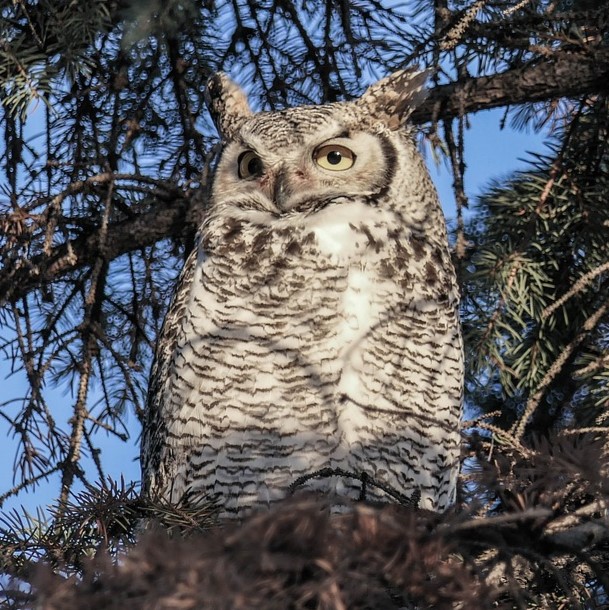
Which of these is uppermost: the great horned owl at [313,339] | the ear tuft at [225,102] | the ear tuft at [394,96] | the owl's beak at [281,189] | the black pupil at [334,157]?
the ear tuft at [225,102]

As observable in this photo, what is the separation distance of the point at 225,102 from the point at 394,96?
52cm

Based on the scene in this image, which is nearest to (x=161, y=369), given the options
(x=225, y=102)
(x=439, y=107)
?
(x=225, y=102)

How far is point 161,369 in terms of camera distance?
2.22 m

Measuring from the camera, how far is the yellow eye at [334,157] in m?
2.26

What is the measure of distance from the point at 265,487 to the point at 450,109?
4.15 ft

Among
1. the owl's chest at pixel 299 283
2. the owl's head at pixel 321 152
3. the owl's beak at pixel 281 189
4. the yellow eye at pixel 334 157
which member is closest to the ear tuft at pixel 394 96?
the owl's head at pixel 321 152

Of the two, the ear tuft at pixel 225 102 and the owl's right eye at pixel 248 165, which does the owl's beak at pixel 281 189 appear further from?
the ear tuft at pixel 225 102

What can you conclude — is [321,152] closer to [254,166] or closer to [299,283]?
[254,166]

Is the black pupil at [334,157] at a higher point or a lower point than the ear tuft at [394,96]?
lower

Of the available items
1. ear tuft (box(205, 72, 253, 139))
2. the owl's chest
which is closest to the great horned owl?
the owl's chest

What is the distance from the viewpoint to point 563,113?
2.88 metres

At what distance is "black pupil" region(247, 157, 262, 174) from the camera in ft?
7.64

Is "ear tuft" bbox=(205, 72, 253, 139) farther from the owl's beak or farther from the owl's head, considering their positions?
the owl's beak

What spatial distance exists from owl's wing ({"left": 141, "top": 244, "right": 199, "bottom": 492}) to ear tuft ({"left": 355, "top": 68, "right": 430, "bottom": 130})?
617 millimetres
